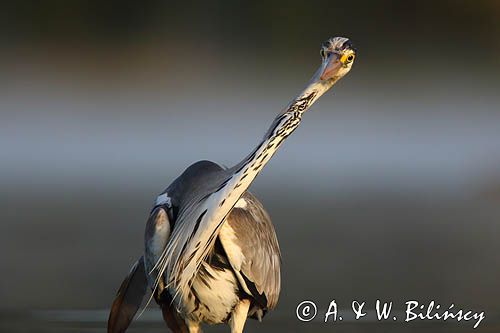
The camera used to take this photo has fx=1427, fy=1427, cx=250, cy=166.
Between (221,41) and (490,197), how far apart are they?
6.80 ft

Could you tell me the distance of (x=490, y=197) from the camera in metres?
8.79

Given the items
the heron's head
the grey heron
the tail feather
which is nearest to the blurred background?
the tail feather

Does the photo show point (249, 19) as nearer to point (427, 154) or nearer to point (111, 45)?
point (111, 45)

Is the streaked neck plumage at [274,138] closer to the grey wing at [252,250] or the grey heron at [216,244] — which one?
the grey heron at [216,244]

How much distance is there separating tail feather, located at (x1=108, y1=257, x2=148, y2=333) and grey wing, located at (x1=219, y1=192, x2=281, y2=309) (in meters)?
0.30

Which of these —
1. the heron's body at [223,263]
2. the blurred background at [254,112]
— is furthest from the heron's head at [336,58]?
the blurred background at [254,112]

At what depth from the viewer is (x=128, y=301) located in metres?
3.43

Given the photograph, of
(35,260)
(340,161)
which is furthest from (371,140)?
(35,260)

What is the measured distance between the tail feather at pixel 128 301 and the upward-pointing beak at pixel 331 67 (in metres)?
0.69

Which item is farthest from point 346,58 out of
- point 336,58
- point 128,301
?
point 128,301

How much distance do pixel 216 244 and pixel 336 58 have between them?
497 millimetres

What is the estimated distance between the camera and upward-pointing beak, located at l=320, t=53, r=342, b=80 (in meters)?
3.08

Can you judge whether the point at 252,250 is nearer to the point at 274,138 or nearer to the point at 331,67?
the point at 274,138

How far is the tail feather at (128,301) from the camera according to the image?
3.42 metres
